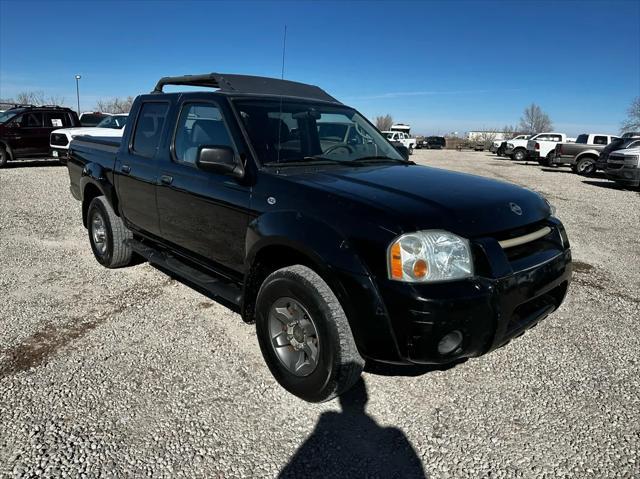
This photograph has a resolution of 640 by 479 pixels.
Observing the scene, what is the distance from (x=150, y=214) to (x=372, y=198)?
2539 mm

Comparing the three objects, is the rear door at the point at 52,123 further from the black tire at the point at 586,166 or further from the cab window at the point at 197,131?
the black tire at the point at 586,166

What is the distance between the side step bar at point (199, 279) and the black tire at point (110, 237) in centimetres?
44

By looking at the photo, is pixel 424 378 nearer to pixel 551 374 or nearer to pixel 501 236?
pixel 551 374

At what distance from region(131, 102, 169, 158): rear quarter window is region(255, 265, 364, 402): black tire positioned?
2.15 metres

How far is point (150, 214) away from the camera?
4348 millimetres

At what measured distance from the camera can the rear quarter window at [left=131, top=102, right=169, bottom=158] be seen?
426 centimetres

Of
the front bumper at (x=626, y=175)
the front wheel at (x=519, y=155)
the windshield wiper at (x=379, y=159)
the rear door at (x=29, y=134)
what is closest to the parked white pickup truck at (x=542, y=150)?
the front wheel at (x=519, y=155)

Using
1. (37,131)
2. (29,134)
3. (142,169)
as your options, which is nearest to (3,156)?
(29,134)

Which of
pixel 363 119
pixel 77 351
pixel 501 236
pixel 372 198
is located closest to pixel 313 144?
pixel 363 119

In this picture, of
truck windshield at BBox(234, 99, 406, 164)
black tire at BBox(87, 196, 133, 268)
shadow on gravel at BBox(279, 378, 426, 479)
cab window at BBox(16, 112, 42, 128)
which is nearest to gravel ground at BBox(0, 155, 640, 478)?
shadow on gravel at BBox(279, 378, 426, 479)

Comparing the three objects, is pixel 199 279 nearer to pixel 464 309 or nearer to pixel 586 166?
pixel 464 309

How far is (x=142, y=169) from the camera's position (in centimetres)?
434

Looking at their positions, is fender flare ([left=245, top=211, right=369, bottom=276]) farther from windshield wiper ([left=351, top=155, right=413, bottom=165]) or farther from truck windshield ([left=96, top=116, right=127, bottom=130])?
truck windshield ([left=96, top=116, right=127, bottom=130])

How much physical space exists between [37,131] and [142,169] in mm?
13339
